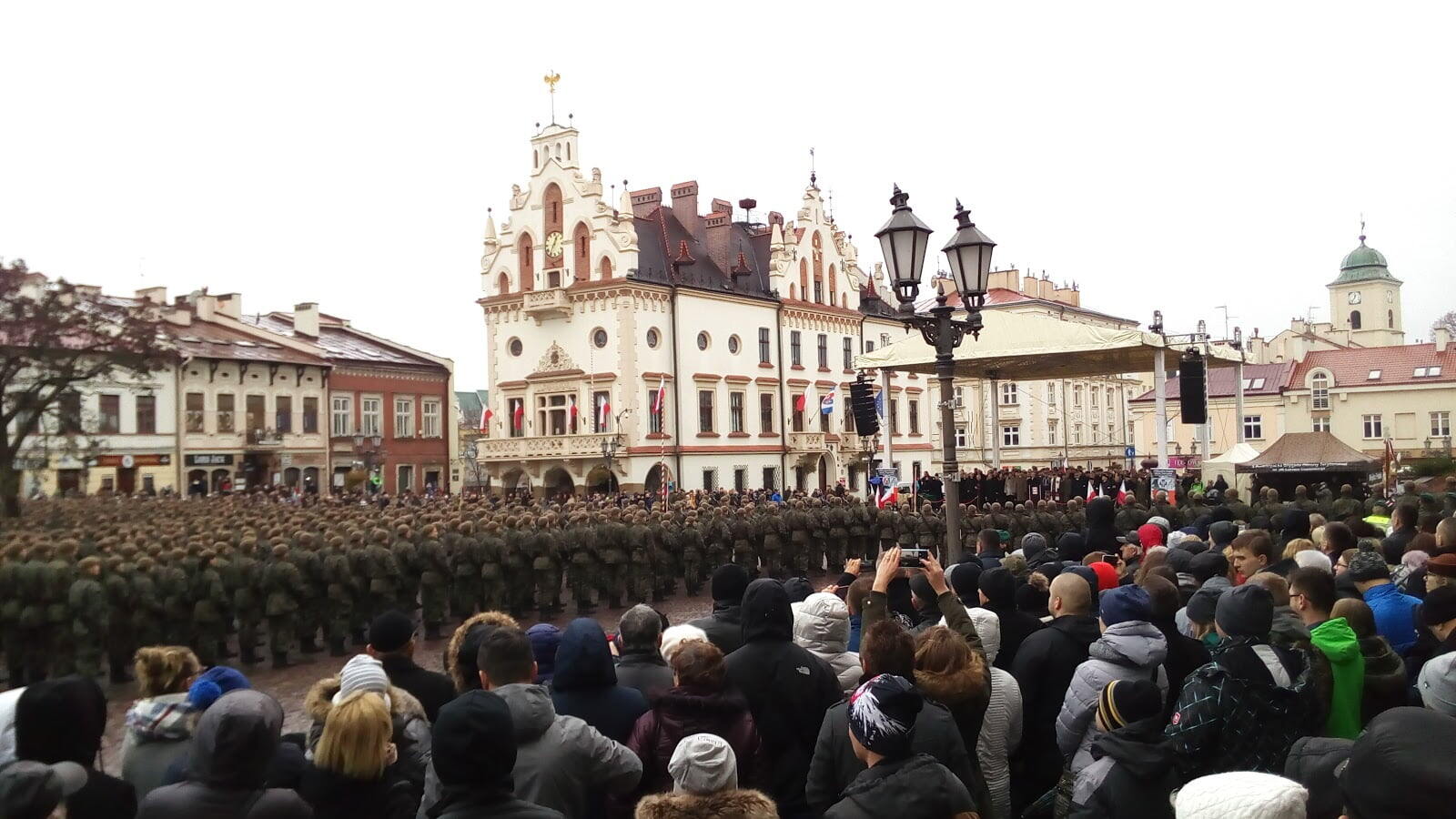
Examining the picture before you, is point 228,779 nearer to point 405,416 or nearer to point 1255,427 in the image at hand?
point 405,416

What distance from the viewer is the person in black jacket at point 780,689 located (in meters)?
5.18

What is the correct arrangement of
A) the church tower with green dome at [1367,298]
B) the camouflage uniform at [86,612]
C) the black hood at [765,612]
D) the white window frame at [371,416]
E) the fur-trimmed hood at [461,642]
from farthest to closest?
the church tower with green dome at [1367,298] < the white window frame at [371,416] < the camouflage uniform at [86,612] < the fur-trimmed hood at [461,642] < the black hood at [765,612]

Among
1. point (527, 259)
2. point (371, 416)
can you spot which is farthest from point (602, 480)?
point (371, 416)

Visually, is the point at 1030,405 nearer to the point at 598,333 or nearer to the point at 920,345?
the point at 598,333

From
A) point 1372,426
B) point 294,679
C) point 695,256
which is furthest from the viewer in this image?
point 1372,426

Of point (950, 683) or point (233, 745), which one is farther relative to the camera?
point (950, 683)

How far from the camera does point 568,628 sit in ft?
16.9

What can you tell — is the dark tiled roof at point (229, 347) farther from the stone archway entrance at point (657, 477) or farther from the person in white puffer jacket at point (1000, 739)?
the person in white puffer jacket at point (1000, 739)

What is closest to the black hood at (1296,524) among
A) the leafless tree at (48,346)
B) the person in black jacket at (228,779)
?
the person in black jacket at (228,779)

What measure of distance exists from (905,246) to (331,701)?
6.48 m

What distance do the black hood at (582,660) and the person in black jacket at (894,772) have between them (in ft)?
4.95

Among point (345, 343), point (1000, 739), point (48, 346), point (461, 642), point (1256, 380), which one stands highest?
point (345, 343)

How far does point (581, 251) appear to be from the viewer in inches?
1671

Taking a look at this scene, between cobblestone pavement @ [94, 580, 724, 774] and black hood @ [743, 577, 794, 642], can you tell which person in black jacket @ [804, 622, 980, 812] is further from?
cobblestone pavement @ [94, 580, 724, 774]
